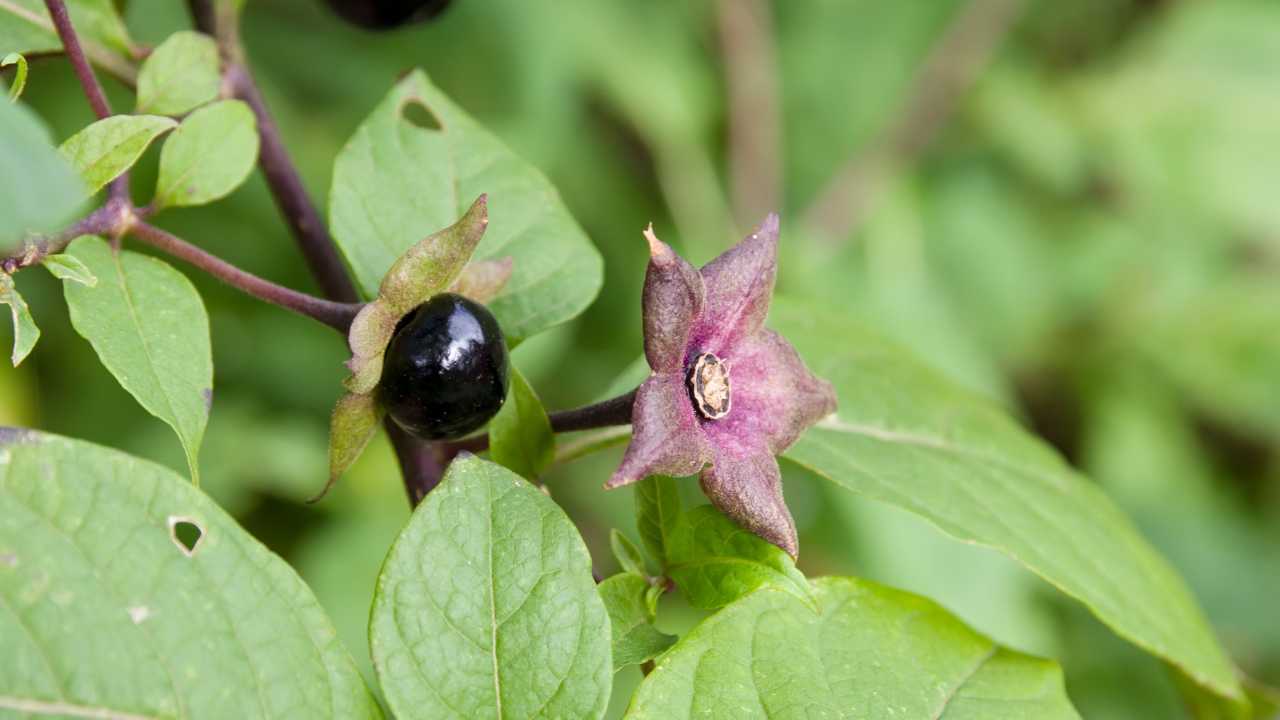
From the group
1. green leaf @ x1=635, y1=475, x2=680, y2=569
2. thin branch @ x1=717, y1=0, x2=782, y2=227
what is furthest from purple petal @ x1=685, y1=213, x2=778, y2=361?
thin branch @ x1=717, y1=0, x2=782, y2=227

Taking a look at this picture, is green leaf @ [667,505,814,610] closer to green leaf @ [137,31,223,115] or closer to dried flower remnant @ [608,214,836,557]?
dried flower remnant @ [608,214,836,557]

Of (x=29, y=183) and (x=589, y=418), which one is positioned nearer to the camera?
(x=29, y=183)

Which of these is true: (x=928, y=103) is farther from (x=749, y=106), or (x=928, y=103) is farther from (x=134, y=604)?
(x=134, y=604)

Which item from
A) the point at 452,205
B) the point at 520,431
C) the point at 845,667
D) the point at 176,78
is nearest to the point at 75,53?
the point at 176,78

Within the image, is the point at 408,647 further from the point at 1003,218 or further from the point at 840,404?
the point at 1003,218

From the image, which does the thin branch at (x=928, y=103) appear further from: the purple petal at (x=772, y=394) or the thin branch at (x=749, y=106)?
the purple petal at (x=772, y=394)

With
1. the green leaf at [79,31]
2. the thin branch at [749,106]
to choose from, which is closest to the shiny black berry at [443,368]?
the green leaf at [79,31]
